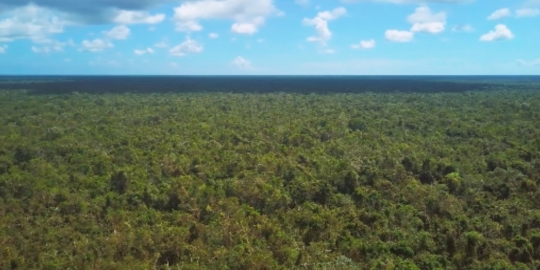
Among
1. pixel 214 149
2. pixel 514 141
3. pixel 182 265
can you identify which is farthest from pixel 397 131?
pixel 182 265

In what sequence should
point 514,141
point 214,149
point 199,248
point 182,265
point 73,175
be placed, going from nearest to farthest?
point 182,265, point 199,248, point 73,175, point 214,149, point 514,141

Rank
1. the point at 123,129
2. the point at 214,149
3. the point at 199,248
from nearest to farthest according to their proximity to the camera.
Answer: the point at 199,248, the point at 214,149, the point at 123,129

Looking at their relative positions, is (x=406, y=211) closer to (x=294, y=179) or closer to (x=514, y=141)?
(x=294, y=179)

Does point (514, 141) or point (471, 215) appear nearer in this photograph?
point (471, 215)

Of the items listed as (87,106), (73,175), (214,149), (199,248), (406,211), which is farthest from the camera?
(87,106)

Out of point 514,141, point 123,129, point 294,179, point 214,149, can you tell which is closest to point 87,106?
point 123,129

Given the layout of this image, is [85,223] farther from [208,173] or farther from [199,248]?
[208,173]
